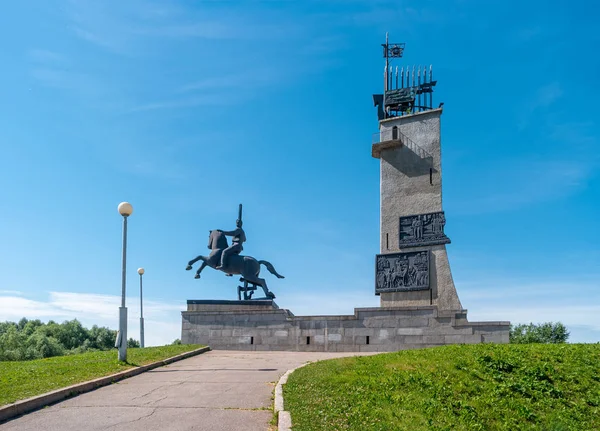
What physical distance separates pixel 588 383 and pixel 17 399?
1140 centimetres

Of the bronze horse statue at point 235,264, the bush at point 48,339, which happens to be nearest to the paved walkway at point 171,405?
the bronze horse statue at point 235,264

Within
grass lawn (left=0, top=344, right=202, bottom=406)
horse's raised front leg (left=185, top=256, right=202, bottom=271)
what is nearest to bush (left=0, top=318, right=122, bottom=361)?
horse's raised front leg (left=185, top=256, right=202, bottom=271)

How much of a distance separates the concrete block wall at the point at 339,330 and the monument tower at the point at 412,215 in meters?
2.37

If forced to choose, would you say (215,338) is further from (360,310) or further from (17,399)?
(17,399)

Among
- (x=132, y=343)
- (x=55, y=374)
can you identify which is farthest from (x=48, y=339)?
(x=55, y=374)

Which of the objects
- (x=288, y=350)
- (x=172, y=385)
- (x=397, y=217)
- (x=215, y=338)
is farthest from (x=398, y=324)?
(x=172, y=385)

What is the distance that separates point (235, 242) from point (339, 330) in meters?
7.25

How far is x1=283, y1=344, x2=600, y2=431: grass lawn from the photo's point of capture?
855cm

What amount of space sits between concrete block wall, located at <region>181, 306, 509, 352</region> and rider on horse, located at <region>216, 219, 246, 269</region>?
2.73 meters

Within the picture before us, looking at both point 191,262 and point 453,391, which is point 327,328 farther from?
point 453,391

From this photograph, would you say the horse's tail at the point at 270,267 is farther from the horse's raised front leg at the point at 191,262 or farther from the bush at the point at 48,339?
the bush at the point at 48,339

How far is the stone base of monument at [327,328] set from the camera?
20188 mm

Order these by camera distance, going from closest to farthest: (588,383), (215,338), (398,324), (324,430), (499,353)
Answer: (324,430)
(588,383)
(499,353)
(398,324)
(215,338)

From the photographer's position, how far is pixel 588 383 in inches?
447
